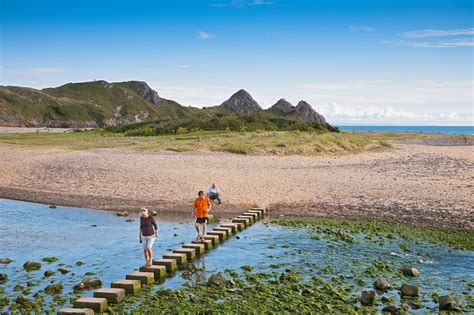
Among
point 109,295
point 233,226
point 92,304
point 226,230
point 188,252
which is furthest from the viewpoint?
point 233,226

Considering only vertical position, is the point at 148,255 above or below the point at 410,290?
above

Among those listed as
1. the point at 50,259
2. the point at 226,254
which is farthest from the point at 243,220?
the point at 50,259

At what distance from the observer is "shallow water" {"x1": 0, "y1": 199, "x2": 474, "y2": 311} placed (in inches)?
562

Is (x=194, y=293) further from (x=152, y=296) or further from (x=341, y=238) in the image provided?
(x=341, y=238)

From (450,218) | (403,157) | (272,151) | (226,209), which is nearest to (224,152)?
(272,151)

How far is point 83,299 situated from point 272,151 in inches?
1354

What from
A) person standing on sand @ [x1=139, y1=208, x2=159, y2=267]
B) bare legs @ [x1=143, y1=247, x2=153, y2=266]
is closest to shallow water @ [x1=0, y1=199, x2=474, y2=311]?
bare legs @ [x1=143, y1=247, x2=153, y2=266]

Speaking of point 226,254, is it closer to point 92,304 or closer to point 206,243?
point 206,243

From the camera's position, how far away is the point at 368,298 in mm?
12344

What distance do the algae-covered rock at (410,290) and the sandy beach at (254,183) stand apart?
29.2 feet

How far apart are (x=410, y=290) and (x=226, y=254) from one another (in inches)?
252

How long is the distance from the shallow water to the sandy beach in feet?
13.5

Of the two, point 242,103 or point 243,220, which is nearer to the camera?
point 243,220

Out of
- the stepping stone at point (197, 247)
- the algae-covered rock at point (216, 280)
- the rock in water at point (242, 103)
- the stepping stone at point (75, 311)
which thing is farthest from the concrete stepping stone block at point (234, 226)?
the rock in water at point (242, 103)
